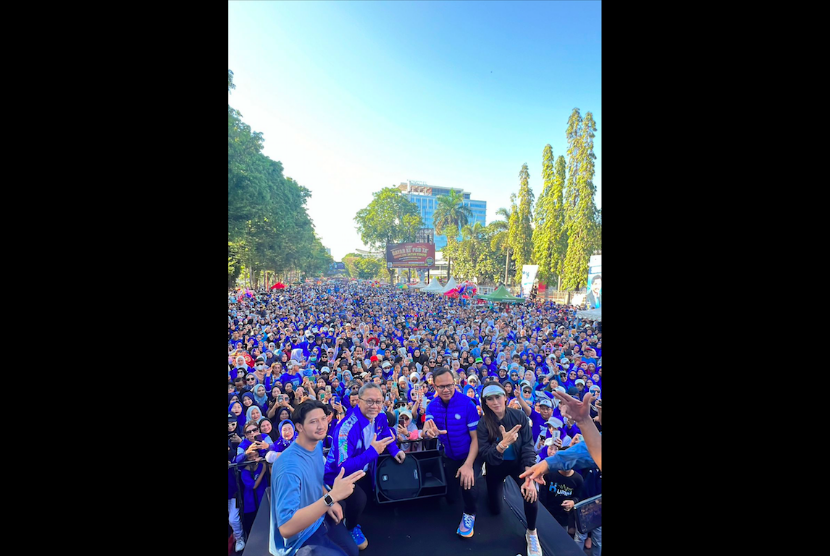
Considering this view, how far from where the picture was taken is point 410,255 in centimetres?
898

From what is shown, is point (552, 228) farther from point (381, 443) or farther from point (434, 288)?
point (381, 443)

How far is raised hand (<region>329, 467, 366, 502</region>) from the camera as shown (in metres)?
2.40

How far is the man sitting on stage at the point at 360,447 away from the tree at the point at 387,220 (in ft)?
14.4

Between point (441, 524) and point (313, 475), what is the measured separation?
45.4 inches

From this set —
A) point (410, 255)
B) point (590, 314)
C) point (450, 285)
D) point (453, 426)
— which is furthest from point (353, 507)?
point (450, 285)

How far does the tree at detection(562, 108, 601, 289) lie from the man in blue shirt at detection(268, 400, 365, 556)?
11.1m

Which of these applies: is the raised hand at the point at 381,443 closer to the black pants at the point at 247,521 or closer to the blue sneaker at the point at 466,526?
the blue sneaker at the point at 466,526

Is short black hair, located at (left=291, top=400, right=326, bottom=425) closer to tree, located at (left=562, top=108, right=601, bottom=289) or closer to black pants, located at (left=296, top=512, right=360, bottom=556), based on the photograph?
black pants, located at (left=296, top=512, right=360, bottom=556)

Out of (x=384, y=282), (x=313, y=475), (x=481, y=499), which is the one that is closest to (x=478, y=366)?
(x=481, y=499)

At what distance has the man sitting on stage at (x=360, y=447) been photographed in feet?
8.59

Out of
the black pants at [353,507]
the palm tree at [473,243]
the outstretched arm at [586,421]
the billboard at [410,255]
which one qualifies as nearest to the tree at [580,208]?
the palm tree at [473,243]

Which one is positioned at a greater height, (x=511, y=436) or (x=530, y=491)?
(x=511, y=436)

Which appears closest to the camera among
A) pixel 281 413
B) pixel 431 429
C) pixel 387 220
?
pixel 431 429

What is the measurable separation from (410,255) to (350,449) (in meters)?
6.59
